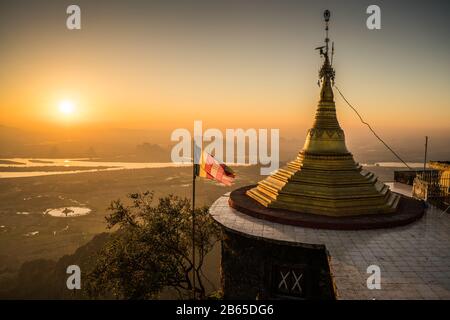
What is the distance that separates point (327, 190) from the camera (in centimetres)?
1158

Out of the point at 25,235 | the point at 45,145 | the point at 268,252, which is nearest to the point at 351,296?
the point at 268,252

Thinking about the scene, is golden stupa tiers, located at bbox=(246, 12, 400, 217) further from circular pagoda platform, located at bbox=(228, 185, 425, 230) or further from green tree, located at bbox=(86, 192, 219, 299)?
green tree, located at bbox=(86, 192, 219, 299)

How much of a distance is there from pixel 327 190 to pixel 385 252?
3426 mm

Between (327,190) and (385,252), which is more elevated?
(327,190)

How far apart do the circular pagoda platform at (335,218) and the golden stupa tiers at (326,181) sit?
26cm

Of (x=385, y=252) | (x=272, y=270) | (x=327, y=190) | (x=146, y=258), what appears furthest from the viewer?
(x=327, y=190)

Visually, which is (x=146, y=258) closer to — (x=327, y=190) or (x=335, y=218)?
(x=335, y=218)

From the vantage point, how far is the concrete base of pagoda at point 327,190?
11.3 meters

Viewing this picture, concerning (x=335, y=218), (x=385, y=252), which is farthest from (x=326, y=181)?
(x=385, y=252)

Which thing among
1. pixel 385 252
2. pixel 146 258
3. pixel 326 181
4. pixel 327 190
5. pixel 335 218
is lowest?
pixel 146 258

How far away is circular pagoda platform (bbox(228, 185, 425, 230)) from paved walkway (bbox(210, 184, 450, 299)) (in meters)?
0.20

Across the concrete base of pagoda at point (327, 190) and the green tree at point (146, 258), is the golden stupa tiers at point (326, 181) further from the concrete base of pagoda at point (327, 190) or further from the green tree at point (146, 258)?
the green tree at point (146, 258)

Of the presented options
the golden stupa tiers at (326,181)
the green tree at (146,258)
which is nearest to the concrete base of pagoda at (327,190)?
the golden stupa tiers at (326,181)
